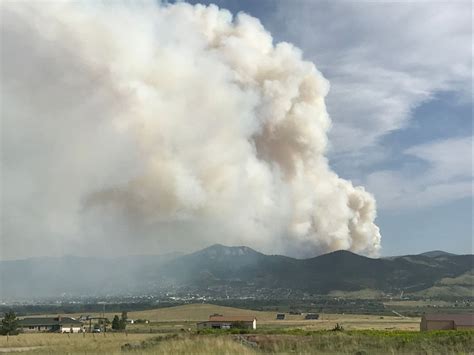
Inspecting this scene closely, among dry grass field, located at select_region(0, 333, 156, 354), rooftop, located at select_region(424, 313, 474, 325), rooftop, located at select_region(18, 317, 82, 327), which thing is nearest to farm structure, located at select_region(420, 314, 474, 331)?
rooftop, located at select_region(424, 313, 474, 325)

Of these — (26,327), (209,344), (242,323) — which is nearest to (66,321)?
(26,327)

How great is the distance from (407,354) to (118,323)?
101 m

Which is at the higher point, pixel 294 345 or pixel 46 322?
pixel 294 345

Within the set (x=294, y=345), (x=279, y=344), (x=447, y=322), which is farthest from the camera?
(x=447, y=322)

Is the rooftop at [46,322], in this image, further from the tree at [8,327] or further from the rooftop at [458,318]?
the rooftop at [458,318]

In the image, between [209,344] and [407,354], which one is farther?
[209,344]

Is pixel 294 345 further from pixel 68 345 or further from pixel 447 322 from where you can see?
pixel 447 322

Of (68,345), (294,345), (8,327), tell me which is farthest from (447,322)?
(8,327)

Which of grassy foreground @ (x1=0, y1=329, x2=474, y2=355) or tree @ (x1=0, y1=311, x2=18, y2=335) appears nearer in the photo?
grassy foreground @ (x1=0, y1=329, x2=474, y2=355)

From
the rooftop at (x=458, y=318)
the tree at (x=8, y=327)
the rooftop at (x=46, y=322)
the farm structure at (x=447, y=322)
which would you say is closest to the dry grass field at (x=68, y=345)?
the tree at (x=8, y=327)

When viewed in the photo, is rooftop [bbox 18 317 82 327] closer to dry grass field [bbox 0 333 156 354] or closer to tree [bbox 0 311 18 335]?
tree [bbox 0 311 18 335]

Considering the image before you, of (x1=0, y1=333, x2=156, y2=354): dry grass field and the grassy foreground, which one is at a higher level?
the grassy foreground

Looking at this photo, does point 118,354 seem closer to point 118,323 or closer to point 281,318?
point 118,323

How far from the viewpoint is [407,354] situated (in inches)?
840
